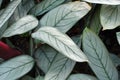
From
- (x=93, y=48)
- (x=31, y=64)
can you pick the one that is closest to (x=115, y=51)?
(x=93, y=48)

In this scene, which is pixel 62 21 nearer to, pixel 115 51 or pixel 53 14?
pixel 53 14

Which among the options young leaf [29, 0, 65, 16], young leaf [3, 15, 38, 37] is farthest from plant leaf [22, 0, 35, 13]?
young leaf [3, 15, 38, 37]

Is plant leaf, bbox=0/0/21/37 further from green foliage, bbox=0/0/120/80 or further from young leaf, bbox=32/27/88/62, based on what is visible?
young leaf, bbox=32/27/88/62

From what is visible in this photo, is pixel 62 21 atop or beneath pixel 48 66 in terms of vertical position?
atop

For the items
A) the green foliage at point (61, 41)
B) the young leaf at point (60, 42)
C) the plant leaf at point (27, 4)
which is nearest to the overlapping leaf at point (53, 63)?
the green foliage at point (61, 41)

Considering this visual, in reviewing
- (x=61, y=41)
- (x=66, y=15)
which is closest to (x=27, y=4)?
(x=66, y=15)

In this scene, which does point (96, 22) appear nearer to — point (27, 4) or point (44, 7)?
point (44, 7)

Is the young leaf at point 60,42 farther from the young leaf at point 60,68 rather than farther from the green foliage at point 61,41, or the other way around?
the young leaf at point 60,68
